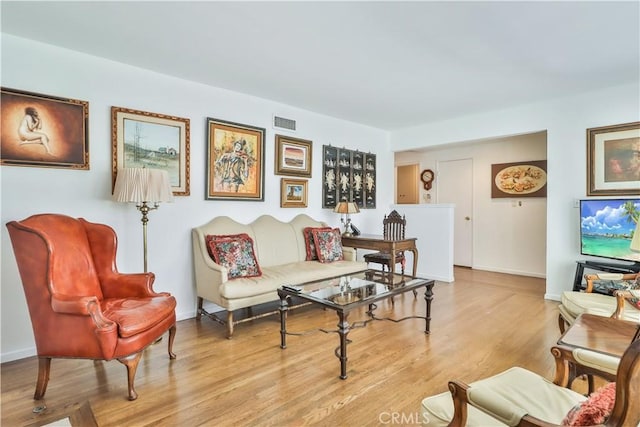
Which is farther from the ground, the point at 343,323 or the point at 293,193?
the point at 293,193

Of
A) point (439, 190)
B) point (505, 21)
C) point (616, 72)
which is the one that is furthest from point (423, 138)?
point (505, 21)

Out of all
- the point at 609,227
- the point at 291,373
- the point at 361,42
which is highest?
the point at 361,42

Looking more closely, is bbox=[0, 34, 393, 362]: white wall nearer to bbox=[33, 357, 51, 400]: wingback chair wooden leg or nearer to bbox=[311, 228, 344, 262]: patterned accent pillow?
bbox=[311, 228, 344, 262]: patterned accent pillow

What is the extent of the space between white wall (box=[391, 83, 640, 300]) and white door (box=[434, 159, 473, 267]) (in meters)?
1.92

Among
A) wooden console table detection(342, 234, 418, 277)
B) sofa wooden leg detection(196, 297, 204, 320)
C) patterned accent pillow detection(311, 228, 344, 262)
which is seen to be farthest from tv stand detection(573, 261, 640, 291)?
sofa wooden leg detection(196, 297, 204, 320)

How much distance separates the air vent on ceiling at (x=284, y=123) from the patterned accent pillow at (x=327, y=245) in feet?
4.51

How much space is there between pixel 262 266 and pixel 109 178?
1721mm

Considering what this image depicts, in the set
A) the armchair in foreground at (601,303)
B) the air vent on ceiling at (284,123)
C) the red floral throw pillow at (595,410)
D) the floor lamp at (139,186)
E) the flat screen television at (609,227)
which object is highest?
the air vent on ceiling at (284,123)

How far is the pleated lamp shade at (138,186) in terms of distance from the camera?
2.71 meters

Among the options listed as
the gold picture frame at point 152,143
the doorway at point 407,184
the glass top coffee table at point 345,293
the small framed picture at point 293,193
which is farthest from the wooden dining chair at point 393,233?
the doorway at point 407,184

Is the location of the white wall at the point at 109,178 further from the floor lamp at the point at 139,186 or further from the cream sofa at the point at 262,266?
the floor lamp at the point at 139,186

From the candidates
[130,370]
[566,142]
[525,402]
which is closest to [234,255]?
[130,370]

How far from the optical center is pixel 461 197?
6496 mm

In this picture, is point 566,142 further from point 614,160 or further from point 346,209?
point 346,209
